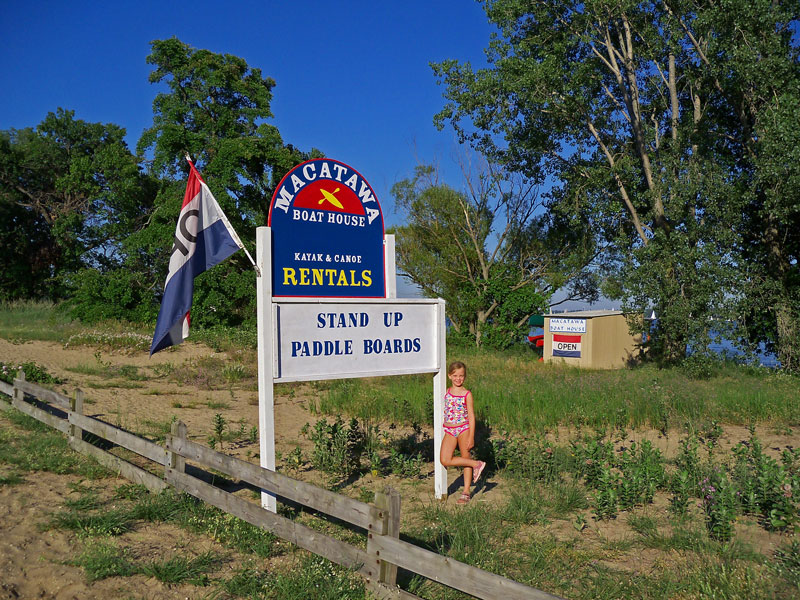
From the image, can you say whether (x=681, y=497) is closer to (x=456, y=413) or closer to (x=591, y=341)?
(x=456, y=413)

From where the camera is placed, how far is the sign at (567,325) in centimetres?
2325

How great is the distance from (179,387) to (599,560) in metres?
12.9

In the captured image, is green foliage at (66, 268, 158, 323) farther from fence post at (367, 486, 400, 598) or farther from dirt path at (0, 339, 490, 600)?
fence post at (367, 486, 400, 598)

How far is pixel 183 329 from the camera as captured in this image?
22.3ft

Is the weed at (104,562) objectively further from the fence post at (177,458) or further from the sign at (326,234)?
the sign at (326,234)

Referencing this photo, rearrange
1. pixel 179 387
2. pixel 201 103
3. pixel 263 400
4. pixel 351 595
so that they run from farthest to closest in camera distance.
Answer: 1. pixel 201 103
2. pixel 179 387
3. pixel 263 400
4. pixel 351 595

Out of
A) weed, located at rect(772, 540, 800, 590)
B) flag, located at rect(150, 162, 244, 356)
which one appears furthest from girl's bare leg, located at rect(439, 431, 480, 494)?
flag, located at rect(150, 162, 244, 356)

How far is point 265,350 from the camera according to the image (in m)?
6.12

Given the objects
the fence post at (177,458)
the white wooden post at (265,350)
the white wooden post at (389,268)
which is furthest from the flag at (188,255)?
the white wooden post at (389,268)

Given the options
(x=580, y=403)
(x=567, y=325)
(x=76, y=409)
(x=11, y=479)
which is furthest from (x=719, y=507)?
(x=567, y=325)

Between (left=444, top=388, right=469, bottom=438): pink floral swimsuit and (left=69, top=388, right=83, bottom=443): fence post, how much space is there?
4986mm

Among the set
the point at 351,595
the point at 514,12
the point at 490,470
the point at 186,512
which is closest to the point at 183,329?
the point at 186,512

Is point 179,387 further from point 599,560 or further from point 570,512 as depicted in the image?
point 599,560

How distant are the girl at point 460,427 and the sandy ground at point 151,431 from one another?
0.42 meters
